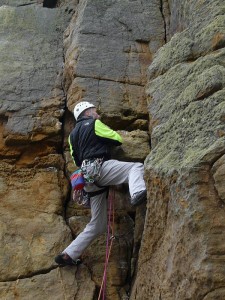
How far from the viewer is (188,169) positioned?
5918mm

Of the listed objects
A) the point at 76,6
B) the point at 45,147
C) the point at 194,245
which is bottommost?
the point at 194,245

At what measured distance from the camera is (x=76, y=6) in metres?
11.5

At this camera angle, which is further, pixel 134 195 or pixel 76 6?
pixel 76 6

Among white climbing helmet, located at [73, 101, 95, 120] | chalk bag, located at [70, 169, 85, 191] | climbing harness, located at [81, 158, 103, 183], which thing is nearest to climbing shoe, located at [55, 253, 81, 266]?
chalk bag, located at [70, 169, 85, 191]

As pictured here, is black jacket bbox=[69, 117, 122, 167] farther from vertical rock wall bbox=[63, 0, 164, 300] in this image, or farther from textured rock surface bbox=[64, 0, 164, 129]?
textured rock surface bbox=[64, 0, 164, 129]

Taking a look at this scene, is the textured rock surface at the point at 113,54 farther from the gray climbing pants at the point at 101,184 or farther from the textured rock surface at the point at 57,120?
the gray climbing pants at the point at 101,184

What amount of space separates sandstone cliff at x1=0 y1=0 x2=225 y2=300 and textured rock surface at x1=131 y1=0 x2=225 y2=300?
2 cm

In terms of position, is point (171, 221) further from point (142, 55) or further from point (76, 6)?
point (76, 6)

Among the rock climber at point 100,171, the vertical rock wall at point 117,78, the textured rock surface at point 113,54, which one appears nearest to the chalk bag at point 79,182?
the rock climber at point 100,171

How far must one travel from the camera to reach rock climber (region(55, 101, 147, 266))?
7824 millimetres

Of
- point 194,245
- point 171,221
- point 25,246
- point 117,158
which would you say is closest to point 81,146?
point 117,158

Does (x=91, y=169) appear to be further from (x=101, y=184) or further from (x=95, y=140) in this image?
(x=95, y=140)

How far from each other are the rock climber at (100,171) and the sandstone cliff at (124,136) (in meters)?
0.37

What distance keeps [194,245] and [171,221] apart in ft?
1.95
